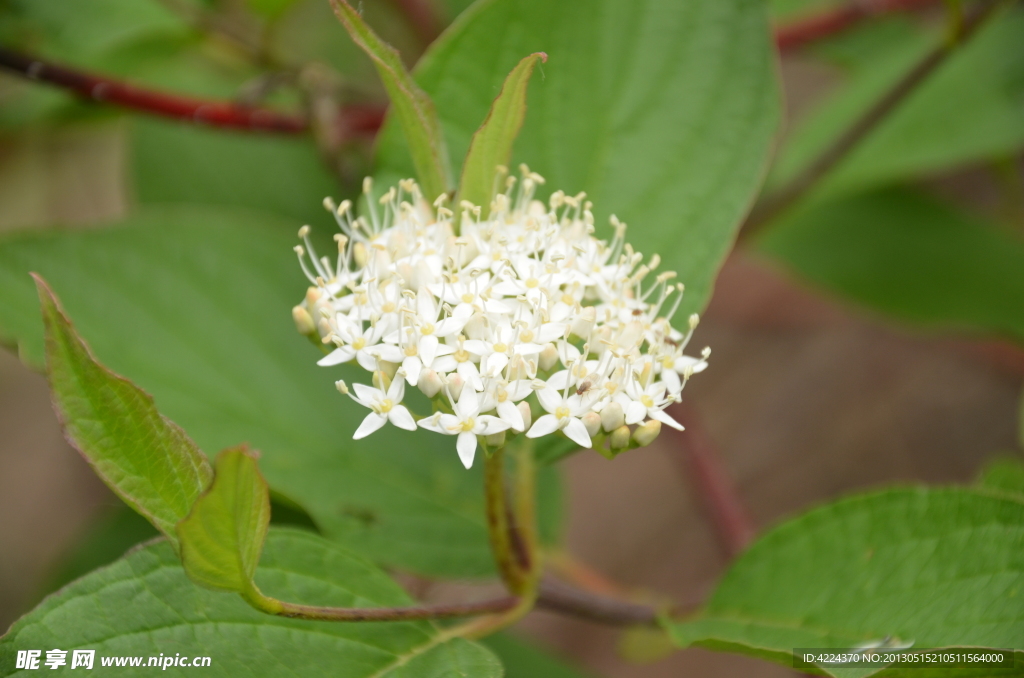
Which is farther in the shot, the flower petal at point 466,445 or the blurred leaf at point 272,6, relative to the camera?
the blurred leaf at point 272,6

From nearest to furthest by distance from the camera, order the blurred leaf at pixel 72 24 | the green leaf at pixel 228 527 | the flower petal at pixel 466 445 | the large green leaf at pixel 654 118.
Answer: the green leaf at pixel 228 527 < the flower petal at pixel 466 445 < the large green leaf at pixel 654 118 < the blurred leaf at pixel 72 24

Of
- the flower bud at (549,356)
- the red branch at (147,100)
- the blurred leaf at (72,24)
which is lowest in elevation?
the flower bud at (549,356)

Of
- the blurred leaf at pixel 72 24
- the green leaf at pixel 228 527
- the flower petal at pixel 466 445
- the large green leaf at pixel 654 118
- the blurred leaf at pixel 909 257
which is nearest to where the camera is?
the green leaf at pixel 228 527

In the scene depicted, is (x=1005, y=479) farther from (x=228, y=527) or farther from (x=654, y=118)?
(x=228, y=527)

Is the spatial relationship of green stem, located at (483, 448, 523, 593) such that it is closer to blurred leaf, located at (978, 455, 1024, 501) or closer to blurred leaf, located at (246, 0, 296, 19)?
blurred leaf, located at (978, 455, 1024, 501)

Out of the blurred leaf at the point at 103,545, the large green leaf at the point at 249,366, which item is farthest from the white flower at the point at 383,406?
the blurred leaf at the point at 103,545

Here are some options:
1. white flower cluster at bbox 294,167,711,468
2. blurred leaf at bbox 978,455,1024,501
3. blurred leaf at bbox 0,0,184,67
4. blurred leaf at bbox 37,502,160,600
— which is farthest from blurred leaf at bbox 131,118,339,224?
blurred leaf at bbox 978,455,1024,501

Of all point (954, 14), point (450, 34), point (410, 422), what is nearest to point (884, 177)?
point (954, 14)

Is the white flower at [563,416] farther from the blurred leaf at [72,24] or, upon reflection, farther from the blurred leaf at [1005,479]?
the blurred leaf at [72,24]
